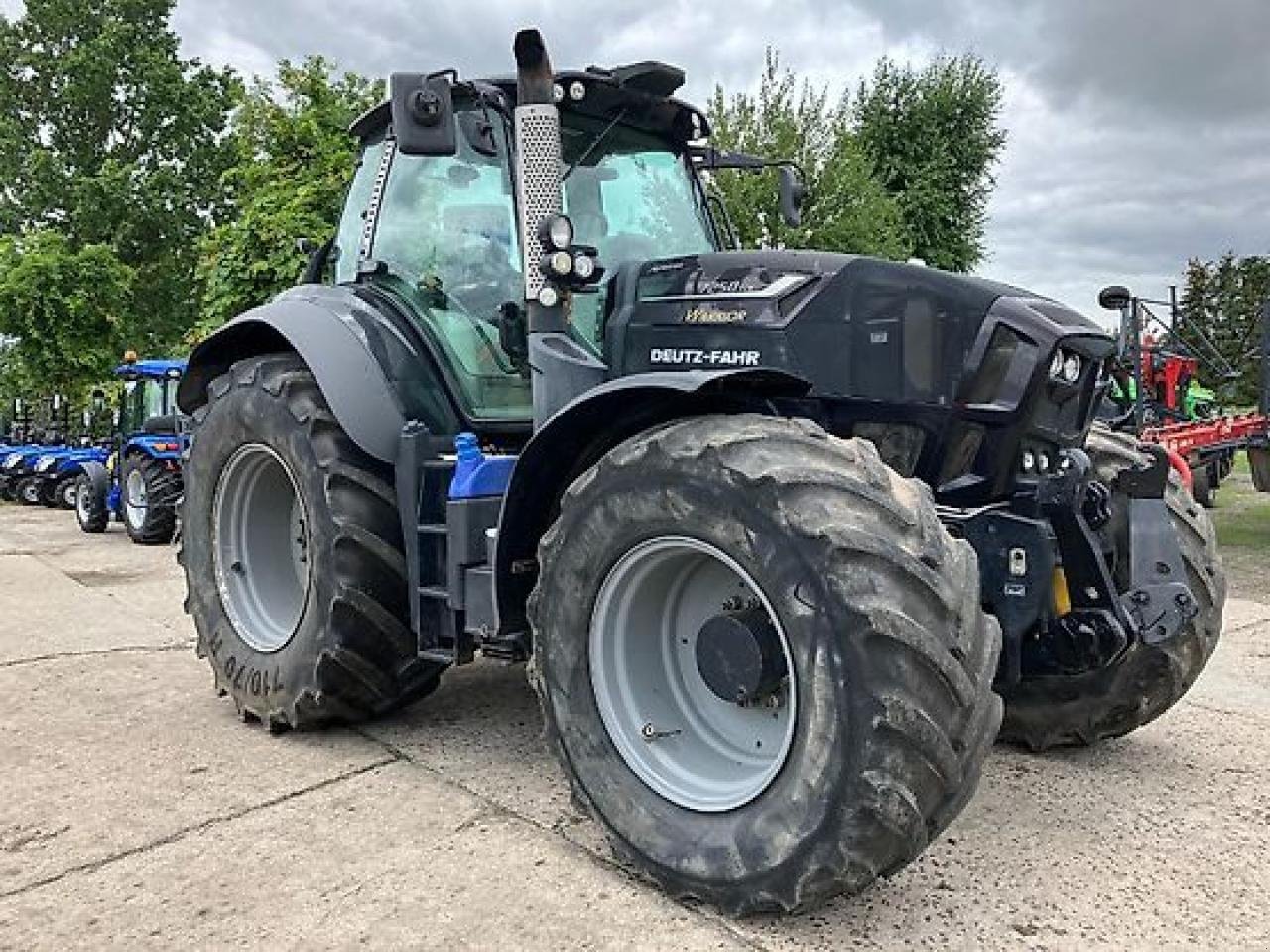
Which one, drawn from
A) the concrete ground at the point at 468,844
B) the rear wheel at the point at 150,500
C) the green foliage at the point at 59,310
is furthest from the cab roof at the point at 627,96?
the green foliage at the point at 59,310

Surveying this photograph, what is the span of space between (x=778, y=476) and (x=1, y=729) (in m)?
3.64

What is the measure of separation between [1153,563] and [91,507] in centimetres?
1362

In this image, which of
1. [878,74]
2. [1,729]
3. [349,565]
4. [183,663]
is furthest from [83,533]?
[878,74]

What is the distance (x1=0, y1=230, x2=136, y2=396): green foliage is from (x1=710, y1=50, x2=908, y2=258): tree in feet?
41.3

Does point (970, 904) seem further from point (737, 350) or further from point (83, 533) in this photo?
point (83, 533)

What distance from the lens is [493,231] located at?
429 cm

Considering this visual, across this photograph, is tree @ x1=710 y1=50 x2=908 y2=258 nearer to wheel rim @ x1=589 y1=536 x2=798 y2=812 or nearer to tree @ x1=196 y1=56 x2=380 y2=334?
tree @ x1=196 y1=56 x2=380 y2=334

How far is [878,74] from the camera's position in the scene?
29.1 m

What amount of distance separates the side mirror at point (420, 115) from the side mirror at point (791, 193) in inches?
74.6

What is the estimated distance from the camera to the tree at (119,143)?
27922 millimetres

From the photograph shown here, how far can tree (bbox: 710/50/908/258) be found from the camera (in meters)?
20.3

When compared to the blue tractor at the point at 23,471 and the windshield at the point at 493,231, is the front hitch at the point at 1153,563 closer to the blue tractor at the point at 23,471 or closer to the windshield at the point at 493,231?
the windshield at the point at 493,231

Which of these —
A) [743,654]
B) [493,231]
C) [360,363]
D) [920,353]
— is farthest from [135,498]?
[743,654]

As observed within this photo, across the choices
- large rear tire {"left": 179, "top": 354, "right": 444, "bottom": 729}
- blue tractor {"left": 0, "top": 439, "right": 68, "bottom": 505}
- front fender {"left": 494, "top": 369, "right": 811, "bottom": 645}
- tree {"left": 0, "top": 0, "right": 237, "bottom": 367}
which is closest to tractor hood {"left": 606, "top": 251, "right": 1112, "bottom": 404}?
front fender {"left": 494, "top": 369, "right": 811, "bottom": 645}
